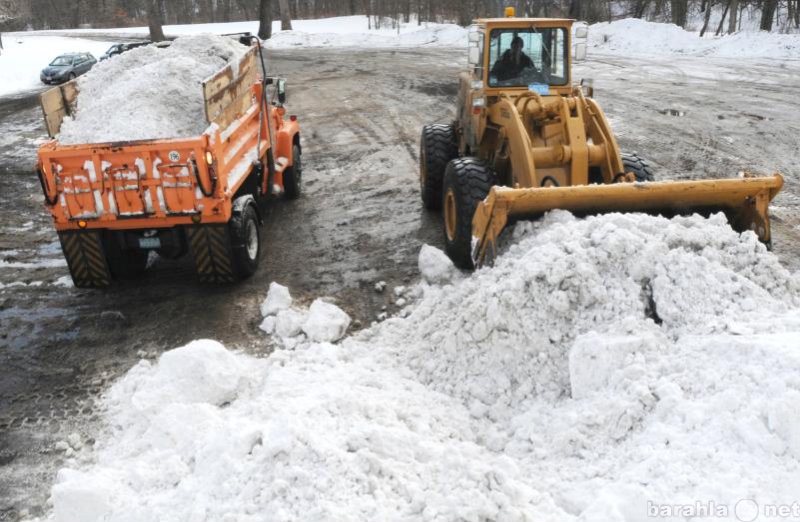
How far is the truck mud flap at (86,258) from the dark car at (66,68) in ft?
66.1

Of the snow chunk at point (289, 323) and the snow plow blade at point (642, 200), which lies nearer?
the snow plow blade at point (642, 200)

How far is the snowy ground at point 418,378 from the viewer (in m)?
3.57

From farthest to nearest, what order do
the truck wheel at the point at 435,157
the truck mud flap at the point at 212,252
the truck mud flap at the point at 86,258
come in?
1. the truck wheel at the point at 435,157
2. the truck mud flap at the point at 86,258
3. the truck mud flap at the point at 212,252

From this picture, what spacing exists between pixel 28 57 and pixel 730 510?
1316 inches

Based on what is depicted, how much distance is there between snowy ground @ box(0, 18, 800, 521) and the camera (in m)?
3.57

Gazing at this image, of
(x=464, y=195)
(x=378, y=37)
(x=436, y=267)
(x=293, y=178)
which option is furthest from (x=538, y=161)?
(x=378, y=37)

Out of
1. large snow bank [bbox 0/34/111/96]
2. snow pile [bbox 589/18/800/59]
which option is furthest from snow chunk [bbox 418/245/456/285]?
large snow bank [bbox 0/34/111/96]

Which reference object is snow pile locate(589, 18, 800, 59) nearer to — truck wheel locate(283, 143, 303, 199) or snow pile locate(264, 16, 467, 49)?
snow pile locate(264, 16, 467, 49)

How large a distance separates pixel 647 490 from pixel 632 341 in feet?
3.99

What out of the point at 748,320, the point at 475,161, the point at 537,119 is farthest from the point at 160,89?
the point at 748,320

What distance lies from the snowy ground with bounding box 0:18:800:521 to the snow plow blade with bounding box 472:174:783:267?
254mm

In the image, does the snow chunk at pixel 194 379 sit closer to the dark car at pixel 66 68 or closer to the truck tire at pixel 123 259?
the truck tire at pixel 123 259

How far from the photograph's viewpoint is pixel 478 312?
5.18 m

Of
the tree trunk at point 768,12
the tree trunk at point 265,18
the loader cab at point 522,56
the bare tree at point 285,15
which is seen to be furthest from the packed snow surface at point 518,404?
the bare tree at point 285,15
